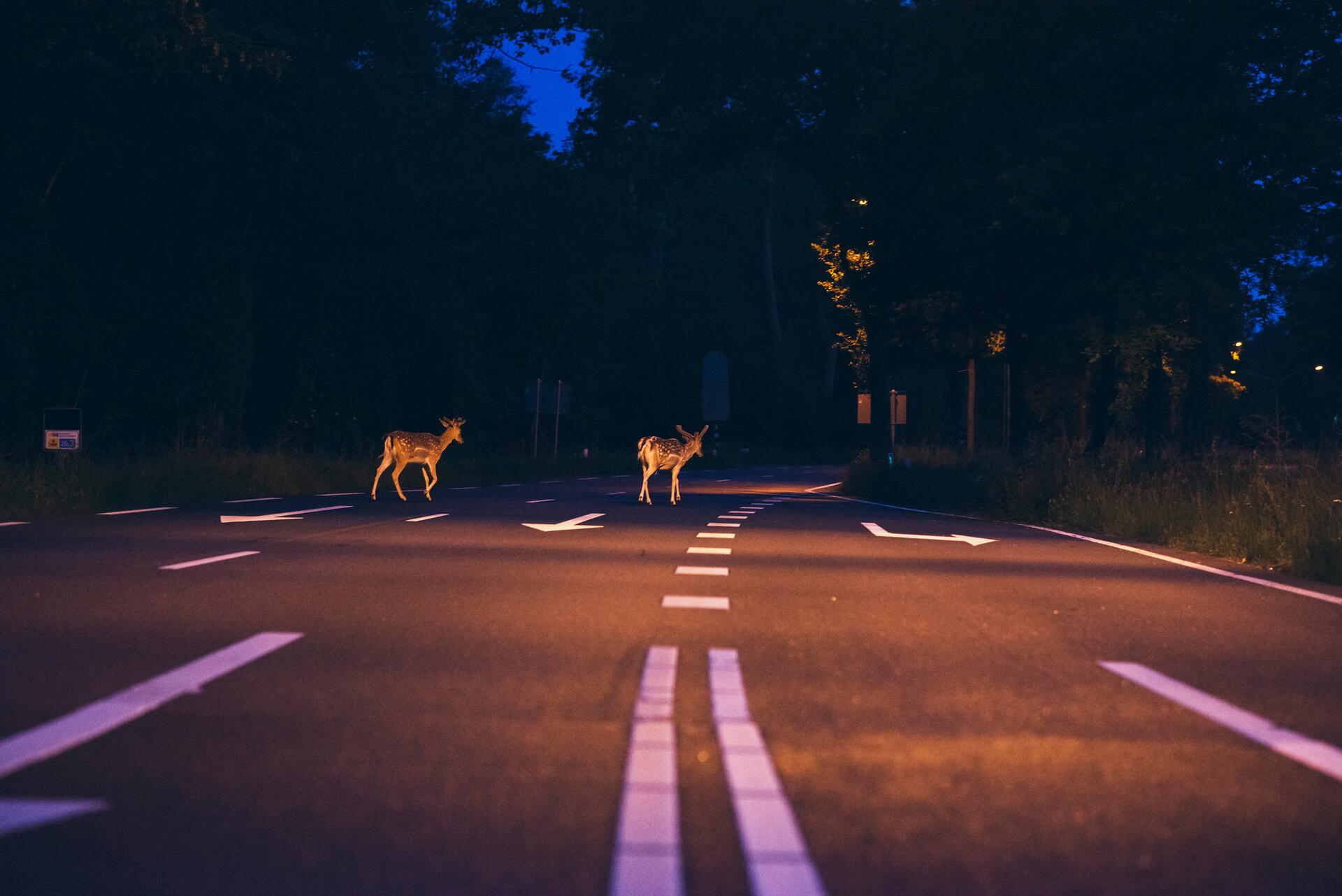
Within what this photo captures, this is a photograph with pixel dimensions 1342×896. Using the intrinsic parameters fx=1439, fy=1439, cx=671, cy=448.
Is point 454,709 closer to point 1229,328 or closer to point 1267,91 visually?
point 1267,91

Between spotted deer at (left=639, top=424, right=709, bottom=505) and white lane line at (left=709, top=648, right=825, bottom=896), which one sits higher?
spotted deer at (left=639, top=424, right=709, bottom=505)

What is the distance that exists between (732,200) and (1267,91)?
225ft

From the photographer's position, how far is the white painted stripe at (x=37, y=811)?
14.0 ft

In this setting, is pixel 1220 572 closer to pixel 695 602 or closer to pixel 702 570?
pixel 702 570

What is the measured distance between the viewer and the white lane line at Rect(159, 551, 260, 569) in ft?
39.6

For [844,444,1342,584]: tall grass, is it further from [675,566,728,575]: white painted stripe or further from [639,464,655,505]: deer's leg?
[639,464,655,505]: deer's leg

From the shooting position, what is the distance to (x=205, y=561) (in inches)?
498

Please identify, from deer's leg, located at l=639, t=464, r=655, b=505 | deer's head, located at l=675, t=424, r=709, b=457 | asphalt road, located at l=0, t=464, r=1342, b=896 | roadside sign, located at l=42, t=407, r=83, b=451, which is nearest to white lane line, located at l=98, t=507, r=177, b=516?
roadside sign, located at l=42, t=407, r=83, b=451

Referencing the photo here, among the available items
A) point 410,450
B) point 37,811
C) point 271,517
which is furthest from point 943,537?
point 37,811

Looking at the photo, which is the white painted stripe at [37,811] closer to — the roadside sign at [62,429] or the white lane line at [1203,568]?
the white lane line at [1203,568]

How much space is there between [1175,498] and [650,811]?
17155mm

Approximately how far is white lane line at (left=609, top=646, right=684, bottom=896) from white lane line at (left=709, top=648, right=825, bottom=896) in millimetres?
199

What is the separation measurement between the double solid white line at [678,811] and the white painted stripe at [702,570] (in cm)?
576

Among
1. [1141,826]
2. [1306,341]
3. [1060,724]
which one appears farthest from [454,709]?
[1306,341]
